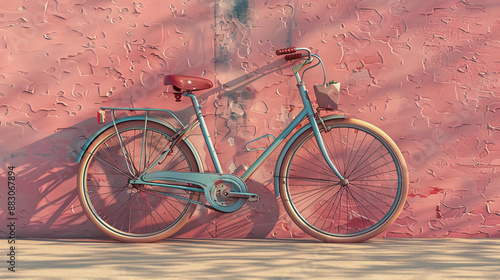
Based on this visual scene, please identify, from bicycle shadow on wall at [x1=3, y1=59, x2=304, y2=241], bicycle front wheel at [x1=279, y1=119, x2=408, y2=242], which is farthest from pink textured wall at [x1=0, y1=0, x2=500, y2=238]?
bicycle front wheel at [x1=279, y1=119, x2=408, y2=242]

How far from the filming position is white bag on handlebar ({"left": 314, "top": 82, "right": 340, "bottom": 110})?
326cm

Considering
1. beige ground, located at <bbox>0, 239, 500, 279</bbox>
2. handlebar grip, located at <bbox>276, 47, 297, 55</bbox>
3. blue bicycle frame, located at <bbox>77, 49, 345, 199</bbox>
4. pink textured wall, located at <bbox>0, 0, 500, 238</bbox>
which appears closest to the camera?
beige ground, located at <bbox>0, 239, 500, 279</bbox>

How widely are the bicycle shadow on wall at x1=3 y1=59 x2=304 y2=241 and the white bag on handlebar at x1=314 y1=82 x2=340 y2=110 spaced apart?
0.41 meters

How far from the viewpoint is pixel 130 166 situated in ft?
11.6

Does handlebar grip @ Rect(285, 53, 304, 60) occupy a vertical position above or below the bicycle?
above

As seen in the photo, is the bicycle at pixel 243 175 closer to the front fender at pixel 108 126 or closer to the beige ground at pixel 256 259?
the front fender at pixel 108 126

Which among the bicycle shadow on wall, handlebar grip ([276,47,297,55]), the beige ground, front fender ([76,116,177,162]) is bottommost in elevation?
the beige ground

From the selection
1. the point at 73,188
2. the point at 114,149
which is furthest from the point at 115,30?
the point at 73,188

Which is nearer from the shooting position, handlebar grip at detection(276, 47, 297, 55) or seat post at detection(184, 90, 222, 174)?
handlebar grip at detection(276, 47, 297, 55)

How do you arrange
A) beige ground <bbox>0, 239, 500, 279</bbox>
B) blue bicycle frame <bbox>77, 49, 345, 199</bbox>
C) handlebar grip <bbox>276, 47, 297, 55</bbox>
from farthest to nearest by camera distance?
blue bicycle frame <bbox>77, 49, 345, 199</bbox> < handlebar grip <bbox>276, 47, 297, 55</bbox> < beige ground <bbox>0, 239, 500, 279</bbox>

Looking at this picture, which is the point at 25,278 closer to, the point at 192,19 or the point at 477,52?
the point at 192,19

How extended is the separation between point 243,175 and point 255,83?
639mm

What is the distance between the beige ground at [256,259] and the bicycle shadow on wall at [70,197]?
157 millimetres

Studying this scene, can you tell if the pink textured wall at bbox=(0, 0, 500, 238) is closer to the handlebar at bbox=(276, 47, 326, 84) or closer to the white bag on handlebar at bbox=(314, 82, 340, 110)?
the handlebar at bbox=(276, 47, 326, 84)
